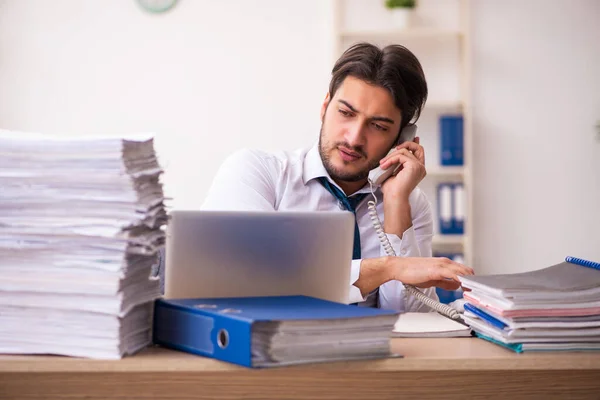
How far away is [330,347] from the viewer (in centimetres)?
105

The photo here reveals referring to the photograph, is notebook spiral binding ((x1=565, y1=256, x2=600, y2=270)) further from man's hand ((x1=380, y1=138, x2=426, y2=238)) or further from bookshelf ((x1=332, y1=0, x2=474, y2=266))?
bookshelf ((x1=332, y1=0, x2=474, y2=266))

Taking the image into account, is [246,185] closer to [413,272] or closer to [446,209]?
[413,272]

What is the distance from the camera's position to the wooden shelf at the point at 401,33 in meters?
4.38

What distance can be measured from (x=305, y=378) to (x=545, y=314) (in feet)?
1.27

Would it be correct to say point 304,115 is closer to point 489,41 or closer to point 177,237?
point 489,41

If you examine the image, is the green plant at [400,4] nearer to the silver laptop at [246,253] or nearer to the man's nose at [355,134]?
the man's nose at [355,134]

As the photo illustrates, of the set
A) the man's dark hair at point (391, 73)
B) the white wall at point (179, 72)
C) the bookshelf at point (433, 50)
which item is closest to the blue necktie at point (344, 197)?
the man's dark hair at point (391, 73)

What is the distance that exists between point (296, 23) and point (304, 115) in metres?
0.54

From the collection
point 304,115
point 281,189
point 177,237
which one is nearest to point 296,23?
point 304,115

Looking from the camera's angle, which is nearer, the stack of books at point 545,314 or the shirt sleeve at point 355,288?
the stack of books at point 545,314

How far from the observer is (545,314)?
1175 mm

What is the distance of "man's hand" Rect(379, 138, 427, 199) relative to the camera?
2.29m

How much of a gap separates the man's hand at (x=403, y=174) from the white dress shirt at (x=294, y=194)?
0.09 m

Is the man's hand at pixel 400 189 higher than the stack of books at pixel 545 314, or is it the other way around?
the man's hand at pixel 400 189
